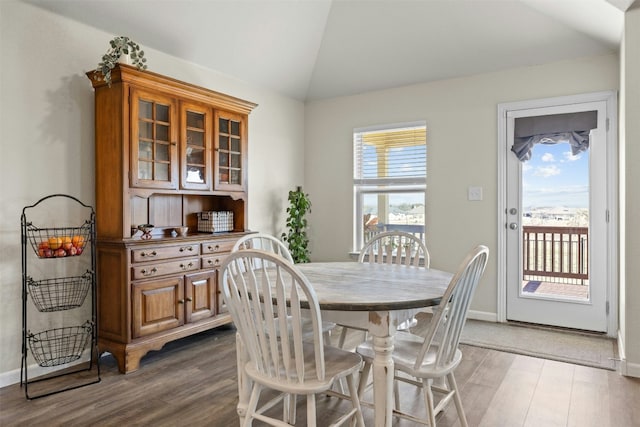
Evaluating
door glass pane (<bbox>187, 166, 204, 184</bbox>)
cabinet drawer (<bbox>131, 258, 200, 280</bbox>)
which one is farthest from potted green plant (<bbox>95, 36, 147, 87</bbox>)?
cabinet drawer (<bbox>131, 258, 200, 280</bbox>)

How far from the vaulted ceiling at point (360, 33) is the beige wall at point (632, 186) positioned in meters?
0.25

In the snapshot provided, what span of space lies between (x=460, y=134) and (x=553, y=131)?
799 mm

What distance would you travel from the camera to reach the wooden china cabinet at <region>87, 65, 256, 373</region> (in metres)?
2.88

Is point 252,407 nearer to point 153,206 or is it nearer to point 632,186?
point 153,206

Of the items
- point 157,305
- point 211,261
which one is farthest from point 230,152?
point 157,305

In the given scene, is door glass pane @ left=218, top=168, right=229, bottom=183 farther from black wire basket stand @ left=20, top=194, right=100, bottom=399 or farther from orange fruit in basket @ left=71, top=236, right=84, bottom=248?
orange fruit in basket @ left=71, top=236, right=84, bottom=248

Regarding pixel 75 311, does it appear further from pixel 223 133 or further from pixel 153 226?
pixel 223 133

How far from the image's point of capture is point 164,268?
307 centimetres

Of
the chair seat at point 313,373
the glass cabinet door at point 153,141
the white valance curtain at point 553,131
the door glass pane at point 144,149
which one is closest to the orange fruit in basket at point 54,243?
the glass cabinet door at point 153,141

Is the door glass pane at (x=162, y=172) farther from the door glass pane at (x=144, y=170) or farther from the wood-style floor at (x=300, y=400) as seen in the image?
the wood-style floor at (x=300, y=400)

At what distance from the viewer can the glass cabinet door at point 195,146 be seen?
3293 millimetres

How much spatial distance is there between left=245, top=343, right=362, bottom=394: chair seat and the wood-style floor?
0.53 metres

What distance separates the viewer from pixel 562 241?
376cm

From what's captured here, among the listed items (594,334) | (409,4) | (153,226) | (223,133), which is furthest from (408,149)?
(153,226)
